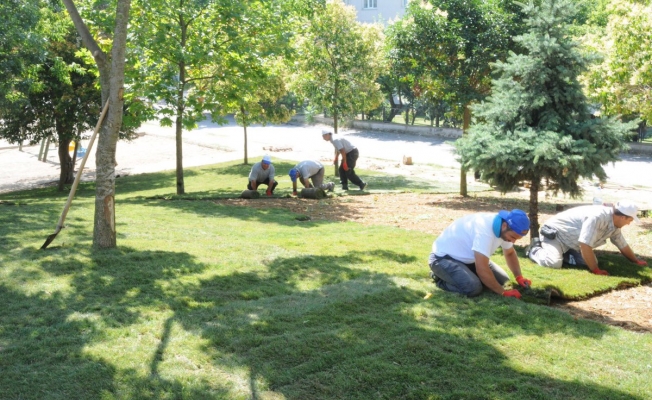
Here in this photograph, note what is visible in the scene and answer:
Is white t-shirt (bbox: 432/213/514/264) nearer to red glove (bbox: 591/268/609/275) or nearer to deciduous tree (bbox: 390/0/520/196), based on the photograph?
red glove (bbox: 591/268/609/275)

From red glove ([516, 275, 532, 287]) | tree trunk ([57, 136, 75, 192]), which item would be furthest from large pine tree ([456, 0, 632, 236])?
tree trunk ([57, 136, 75, 192])

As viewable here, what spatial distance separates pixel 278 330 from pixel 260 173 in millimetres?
11389

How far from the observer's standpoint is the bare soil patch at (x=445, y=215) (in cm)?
775

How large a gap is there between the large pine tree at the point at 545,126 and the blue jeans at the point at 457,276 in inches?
114

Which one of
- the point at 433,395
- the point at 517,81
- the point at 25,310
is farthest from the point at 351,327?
the point at 517,81

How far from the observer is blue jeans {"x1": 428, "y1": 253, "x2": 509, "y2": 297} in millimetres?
7562

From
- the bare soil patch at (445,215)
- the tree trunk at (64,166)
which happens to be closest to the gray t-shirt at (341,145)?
the bare soil patch at (445,215)

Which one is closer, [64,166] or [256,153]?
[64,166]

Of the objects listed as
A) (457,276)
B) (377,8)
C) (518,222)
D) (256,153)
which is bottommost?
(457,276)

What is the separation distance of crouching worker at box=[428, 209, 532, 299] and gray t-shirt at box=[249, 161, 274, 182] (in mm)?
9741

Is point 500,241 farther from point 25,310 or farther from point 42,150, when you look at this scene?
point 42,150

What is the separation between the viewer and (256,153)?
32844 mm

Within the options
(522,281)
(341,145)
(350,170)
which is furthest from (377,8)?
(522,281)

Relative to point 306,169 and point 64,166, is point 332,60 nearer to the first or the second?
point 306,169
